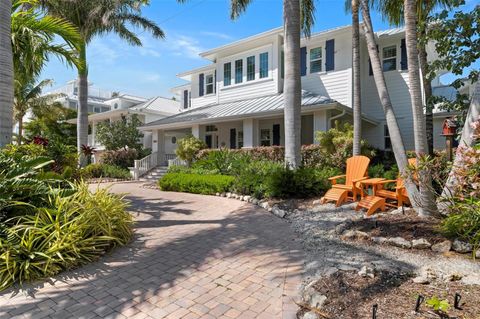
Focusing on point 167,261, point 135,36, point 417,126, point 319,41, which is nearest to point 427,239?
point 417,126

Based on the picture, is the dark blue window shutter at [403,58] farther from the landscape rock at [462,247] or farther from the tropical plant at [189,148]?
the landscape rock at [462,247]

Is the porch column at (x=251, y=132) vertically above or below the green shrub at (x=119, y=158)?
above

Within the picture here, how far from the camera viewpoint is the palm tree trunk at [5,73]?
18.1 ft

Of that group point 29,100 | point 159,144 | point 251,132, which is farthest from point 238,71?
point 29,100

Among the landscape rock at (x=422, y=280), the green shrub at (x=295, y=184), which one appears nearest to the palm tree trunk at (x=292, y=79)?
the green shrub at (x=295, y=184)

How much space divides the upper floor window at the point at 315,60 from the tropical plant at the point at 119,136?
13178 millimetres

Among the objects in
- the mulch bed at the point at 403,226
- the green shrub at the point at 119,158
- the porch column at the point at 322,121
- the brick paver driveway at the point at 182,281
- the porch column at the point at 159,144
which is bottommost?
the brick paver driveway at the point at 182,281

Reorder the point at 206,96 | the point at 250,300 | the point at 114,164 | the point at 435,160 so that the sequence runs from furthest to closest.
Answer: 1. the point at 206,96
2. the point at 114,164
3. the point at 435,160
4. the point at 250,300

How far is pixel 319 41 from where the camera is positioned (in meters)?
16.2

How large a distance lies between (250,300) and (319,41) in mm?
15668

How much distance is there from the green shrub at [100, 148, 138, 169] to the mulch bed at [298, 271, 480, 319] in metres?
19.0

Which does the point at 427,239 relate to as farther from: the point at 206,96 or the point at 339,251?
the point at 206,96

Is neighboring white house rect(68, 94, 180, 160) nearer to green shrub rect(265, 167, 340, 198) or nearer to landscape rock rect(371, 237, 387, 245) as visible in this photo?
green shrub rect(265, 167, 340, 198)

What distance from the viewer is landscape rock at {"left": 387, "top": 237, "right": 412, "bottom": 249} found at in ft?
15.3
